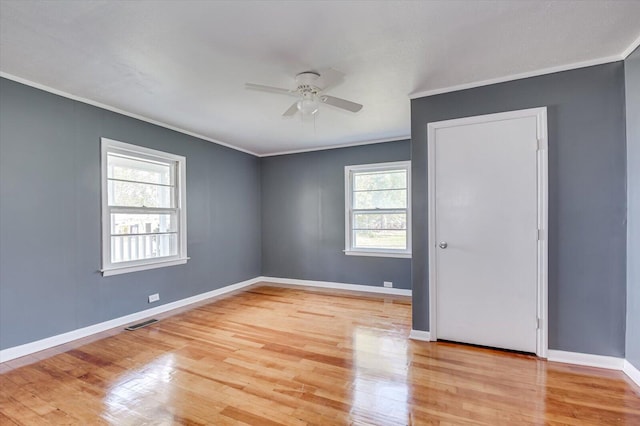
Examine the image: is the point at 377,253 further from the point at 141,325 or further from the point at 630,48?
the point at 630,48

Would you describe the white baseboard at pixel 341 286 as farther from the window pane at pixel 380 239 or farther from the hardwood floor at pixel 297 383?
the hardwood floor at pixel 297 383

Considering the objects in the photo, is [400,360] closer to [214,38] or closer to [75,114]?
[214,38]

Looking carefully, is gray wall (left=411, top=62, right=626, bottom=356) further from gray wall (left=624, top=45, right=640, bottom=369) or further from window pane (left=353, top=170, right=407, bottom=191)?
window pane (left=353, top=170, right=407, bottom=191)

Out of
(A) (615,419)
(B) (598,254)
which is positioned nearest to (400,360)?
(A) (615,419)

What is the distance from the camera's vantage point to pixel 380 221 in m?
4.94

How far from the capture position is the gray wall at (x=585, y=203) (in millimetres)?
2385

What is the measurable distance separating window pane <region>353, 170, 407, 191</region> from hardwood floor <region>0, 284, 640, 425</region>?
7.71ft

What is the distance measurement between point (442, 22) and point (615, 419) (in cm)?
266

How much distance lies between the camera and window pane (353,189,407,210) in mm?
4801

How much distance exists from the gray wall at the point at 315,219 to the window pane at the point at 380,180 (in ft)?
0.73

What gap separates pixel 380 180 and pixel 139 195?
3.51 meters

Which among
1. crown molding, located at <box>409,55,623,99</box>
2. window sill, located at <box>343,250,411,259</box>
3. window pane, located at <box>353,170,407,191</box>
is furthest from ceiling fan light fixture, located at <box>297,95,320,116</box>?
window sill, located at <box>343,250,411,259</box>

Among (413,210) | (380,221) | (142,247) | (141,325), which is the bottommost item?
(141,325)

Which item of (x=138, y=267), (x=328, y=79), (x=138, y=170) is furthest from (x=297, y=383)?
(x=138, y=170)
